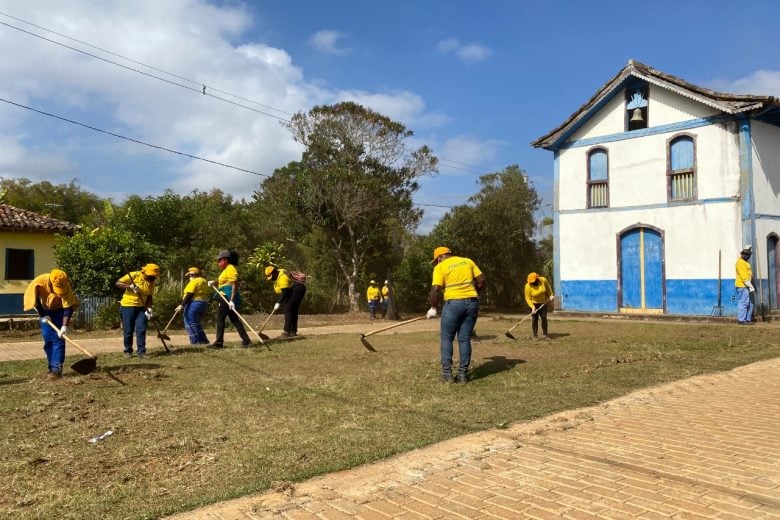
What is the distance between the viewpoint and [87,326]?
15586 millimetres

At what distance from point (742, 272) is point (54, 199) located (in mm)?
41053

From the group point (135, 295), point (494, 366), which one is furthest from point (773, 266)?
point (135, 295)

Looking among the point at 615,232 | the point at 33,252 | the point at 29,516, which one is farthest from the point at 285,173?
the point at 29,516

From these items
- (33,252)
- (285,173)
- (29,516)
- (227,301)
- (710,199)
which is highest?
(285,173)

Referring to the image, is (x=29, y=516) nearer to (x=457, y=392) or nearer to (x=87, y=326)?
(x=457, y=392)

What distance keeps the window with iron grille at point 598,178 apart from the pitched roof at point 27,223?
650 inches

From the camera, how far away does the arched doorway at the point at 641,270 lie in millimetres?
17531

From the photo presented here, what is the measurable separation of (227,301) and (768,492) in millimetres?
8649

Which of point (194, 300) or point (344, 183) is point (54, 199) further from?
point (194, 300)

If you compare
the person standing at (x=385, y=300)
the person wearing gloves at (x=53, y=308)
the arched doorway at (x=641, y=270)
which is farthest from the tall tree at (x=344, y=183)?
the person wearing gloves at (x=53, y=308)

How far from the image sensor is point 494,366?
8.54m

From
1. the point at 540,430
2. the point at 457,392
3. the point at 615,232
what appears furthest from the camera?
the point at 615,232

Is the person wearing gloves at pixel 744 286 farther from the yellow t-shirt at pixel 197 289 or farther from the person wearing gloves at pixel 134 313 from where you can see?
the person wearing gloves at pixel 134 313

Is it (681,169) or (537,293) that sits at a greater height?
(681,169)
